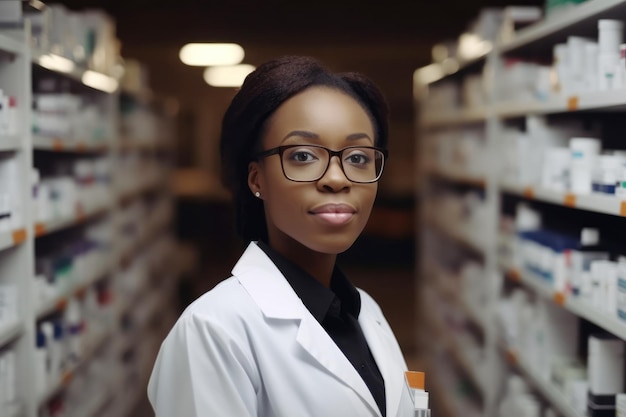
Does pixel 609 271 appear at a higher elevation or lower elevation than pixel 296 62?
lower

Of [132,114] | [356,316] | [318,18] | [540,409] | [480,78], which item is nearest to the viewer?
[356,316]

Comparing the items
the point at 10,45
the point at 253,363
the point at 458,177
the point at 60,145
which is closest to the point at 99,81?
the point at 60,145

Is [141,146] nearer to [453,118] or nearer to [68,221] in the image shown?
[68,221]

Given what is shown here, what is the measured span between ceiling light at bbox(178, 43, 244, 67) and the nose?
7218 mm

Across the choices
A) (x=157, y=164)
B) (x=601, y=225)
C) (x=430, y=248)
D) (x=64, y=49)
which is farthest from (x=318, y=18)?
(x=601, y=225)

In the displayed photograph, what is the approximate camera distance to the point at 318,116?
156cm

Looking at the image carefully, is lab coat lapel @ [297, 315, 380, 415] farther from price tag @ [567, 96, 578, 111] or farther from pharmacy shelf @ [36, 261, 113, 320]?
pharmacy shelf @ [36, 261, 113, 320]

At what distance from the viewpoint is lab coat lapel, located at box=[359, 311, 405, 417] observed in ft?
5.22

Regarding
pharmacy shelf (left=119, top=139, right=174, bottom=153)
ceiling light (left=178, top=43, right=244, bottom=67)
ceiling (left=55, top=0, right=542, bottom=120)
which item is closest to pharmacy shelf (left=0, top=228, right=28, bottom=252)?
pharmacy shelf (left=119, top=139, right=174, bottom=153)

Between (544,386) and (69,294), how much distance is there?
Result: 90.7 inches

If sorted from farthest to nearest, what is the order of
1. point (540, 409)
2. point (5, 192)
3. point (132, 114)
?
point (132, 114) → point (540, 409) → point (5, 192)

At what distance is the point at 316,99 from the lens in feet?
5.17

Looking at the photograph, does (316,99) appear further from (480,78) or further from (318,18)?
(318,18)

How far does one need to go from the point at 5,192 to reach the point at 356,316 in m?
1.62
